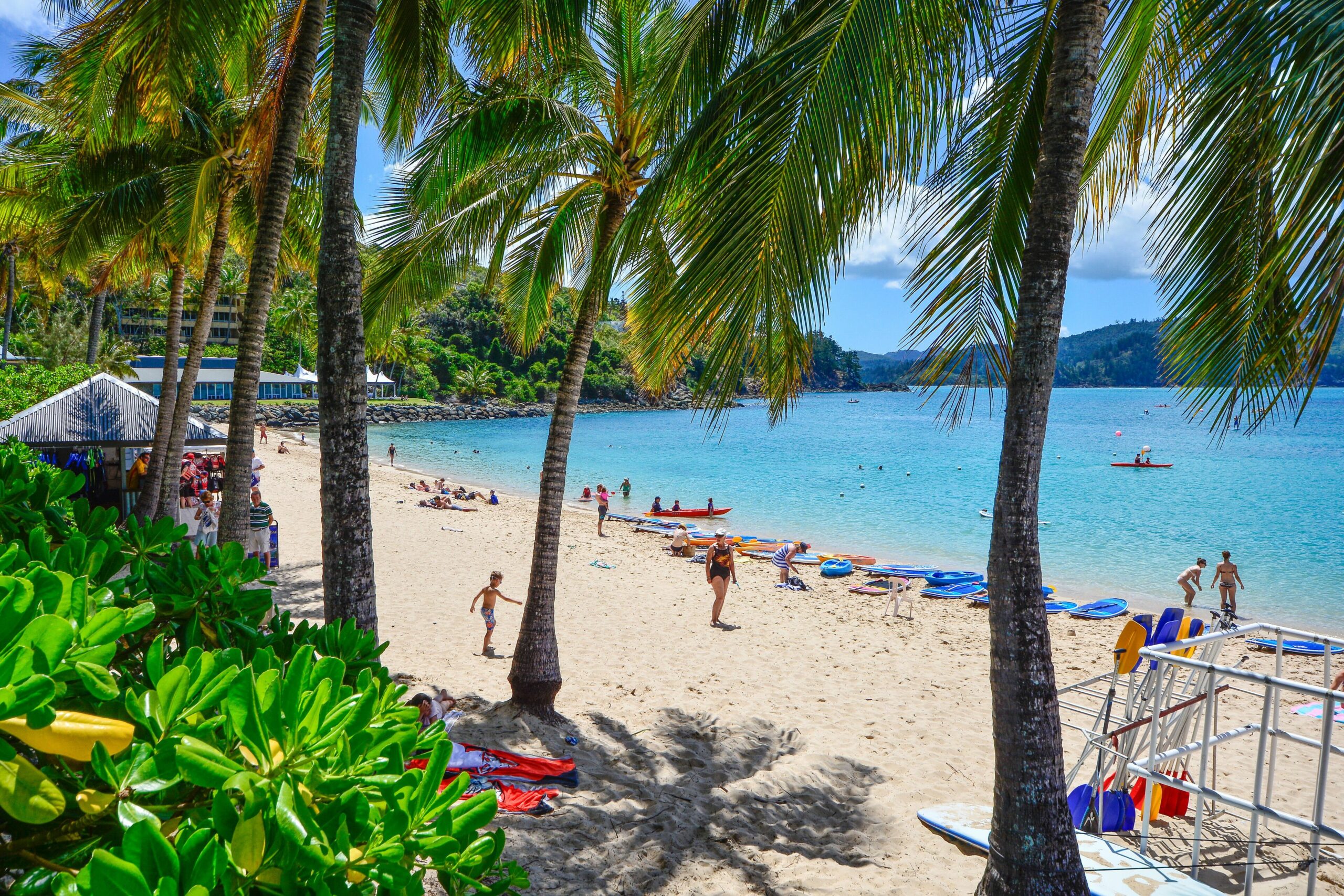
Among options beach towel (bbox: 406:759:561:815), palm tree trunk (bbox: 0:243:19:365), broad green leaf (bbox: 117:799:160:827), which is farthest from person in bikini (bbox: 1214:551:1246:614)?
palm tree trunk (bbox: 0:243:19:365)

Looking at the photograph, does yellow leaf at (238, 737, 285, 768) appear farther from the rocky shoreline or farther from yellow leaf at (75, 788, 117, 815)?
the rocky shoreline

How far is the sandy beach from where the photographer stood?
Answer: 17.3 ft

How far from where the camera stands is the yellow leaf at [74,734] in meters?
0.91

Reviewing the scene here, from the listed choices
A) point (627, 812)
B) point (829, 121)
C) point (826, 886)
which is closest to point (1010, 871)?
point (826, 886)

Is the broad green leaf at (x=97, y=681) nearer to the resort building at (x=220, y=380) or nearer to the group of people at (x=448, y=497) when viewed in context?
the group of people at (x=448, y=497)

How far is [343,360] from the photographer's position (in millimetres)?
4508

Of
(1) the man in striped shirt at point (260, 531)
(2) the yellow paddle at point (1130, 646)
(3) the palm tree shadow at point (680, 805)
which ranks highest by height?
(2) the yellow paddle at point (1130, 646)

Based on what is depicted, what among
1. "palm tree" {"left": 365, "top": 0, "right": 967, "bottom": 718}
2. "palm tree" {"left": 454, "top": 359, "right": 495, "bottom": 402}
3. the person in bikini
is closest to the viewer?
"palm tree" {"left": 365, "top": 0, "right": 967, "bottom": 718}

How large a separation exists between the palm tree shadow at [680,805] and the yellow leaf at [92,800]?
14.0 ft

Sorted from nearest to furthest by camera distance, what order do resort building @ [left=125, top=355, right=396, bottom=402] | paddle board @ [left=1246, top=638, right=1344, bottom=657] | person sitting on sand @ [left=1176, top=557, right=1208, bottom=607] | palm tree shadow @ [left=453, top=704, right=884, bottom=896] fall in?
palm tree shadow @ [left=453, top=704, right=884, bottom=896] → paddle board @ [left=1246, top=638, right=1344, bottom=657] → person sitting on sand @ [left=1176, top=557, right=1208, bottom=607] → resort building @ [left=125, top=355, right=396, bottom=402]

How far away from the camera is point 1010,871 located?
4.05m

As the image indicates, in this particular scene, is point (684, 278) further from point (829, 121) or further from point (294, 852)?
point (294, 852)

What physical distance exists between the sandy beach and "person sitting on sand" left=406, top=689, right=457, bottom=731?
36cm

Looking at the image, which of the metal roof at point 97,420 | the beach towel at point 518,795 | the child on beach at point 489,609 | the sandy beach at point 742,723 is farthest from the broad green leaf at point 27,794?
the metal roof at point 97,420
